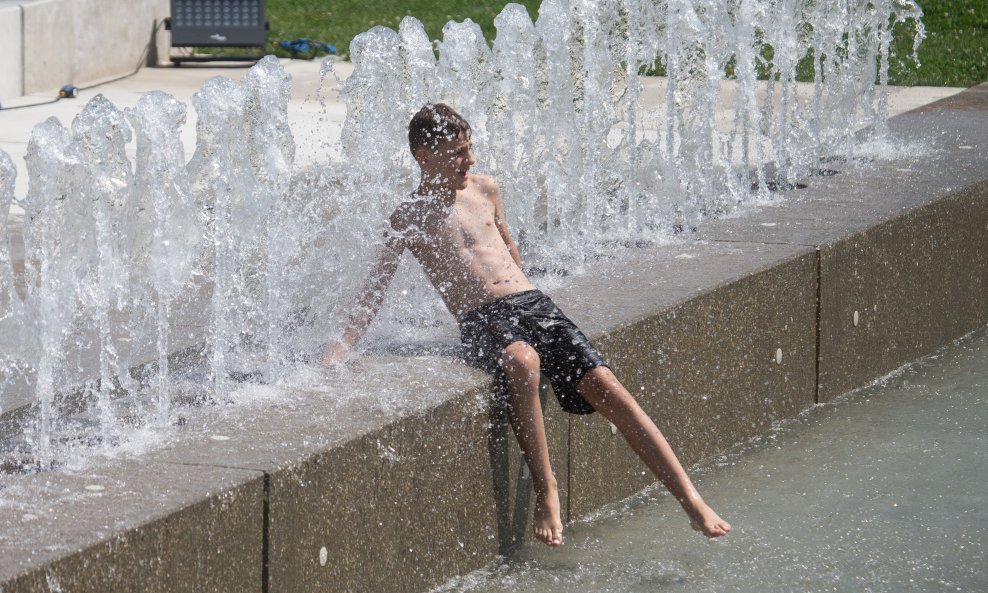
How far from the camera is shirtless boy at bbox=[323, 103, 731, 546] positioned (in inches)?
169

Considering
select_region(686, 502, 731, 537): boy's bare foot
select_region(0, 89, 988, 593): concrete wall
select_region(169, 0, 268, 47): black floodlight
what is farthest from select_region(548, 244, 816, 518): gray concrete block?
select_region(169, 0, 268, 47): black floodlight

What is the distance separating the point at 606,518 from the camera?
15.4 ft

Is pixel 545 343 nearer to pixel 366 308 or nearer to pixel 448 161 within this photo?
pixel 366 308

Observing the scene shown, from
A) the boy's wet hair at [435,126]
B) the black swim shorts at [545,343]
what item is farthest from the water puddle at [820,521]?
the boy's wet hair at [435,126]

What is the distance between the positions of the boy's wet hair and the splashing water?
52cm

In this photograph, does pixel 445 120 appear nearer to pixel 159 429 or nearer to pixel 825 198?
pixel 159 429

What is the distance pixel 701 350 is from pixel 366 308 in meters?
1.16

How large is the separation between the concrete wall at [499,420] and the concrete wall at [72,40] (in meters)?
6.73

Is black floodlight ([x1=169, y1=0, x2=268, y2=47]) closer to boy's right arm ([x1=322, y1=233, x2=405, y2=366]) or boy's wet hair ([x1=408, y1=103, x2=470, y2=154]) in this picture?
boy's wet hair ([x1=408, y1=103, x2=470, y2=154])

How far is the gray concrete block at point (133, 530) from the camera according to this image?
9.89ft

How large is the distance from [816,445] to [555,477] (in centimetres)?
126

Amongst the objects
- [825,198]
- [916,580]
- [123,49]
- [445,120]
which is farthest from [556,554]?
[123,49]

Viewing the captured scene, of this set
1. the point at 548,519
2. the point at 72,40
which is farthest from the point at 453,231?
the point at 72,40

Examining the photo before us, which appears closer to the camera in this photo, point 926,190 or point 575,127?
point 926,190
